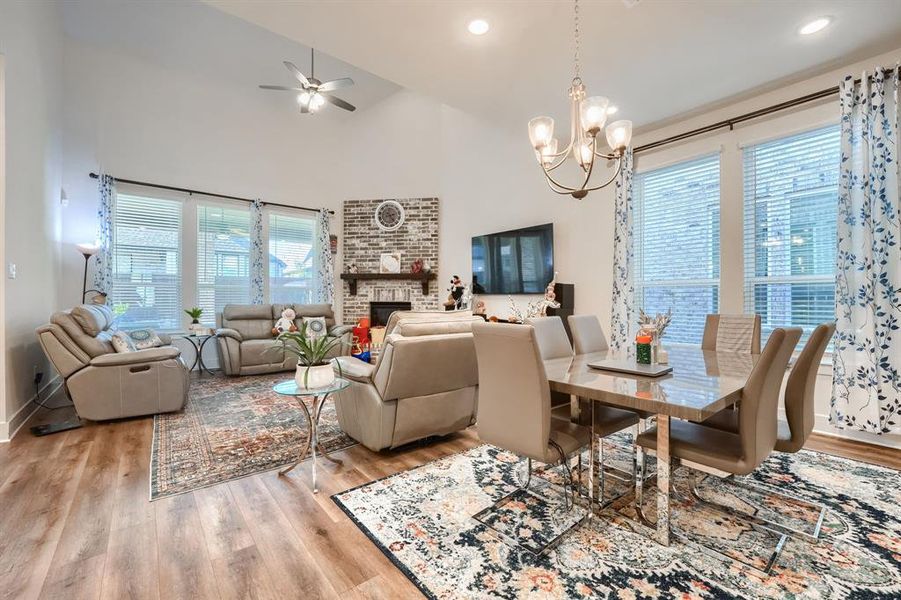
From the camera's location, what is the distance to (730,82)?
3.38m

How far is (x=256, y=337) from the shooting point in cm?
592

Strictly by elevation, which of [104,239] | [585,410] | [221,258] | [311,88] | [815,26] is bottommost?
[585,410]

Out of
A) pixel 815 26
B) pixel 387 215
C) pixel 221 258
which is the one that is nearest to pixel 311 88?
pixel 387 215

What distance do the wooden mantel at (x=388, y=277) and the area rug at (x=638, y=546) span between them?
491 cm

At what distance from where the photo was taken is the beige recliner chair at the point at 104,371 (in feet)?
10.8

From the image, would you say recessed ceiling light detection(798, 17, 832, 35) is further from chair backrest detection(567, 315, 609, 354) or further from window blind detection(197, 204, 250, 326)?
window blind detection(197, 204, 250, 326)

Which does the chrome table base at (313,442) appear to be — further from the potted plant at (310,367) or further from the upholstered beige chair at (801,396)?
the upholstered beige chair at (801,396)

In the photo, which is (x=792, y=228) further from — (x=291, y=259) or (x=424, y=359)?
(x=291, y=259)

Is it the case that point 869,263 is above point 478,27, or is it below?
below

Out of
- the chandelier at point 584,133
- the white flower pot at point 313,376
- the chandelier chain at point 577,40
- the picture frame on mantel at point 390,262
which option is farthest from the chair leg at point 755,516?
the picture frame on mantel at point 390,262

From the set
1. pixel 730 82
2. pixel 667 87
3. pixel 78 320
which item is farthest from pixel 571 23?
→ pixel 78 320

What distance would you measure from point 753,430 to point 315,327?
5655 millimetres

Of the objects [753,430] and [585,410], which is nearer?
[753,430]

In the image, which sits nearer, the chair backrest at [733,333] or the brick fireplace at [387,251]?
the chair backrest at [733,333]
